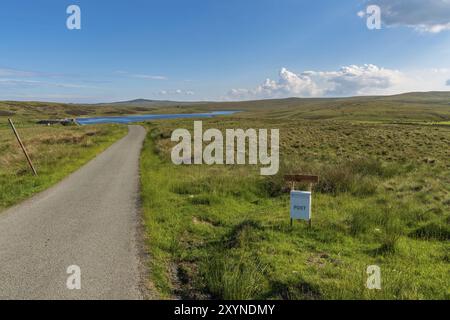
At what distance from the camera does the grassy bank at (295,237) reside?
4449 mm

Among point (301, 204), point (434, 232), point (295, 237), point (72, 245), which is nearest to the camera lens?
point (72, 245)

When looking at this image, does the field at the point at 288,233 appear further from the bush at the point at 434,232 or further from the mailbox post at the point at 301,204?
the mailbox post at the point at 301,204

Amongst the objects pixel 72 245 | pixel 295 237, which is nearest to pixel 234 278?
pixel 295 237

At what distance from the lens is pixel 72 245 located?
5992mm

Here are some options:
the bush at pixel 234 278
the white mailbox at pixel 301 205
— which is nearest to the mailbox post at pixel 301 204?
the white mailbox at pixel 301 205

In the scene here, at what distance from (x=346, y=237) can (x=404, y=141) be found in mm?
27882

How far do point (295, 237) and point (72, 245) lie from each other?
16.0ft

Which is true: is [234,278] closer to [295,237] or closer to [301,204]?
[295,237]

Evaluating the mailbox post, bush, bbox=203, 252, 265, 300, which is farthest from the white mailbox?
bush, bbox=203, 252, 265, 300

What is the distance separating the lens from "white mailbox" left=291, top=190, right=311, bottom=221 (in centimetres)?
655

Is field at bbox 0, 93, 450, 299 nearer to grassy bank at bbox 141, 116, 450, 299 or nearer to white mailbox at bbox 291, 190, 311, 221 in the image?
grassy bank at bbox 141, 116, 450, 299

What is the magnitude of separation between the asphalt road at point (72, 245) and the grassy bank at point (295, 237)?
52cm

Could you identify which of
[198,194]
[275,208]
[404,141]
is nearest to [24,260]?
[198,194]

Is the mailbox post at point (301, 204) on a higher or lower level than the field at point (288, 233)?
higher
